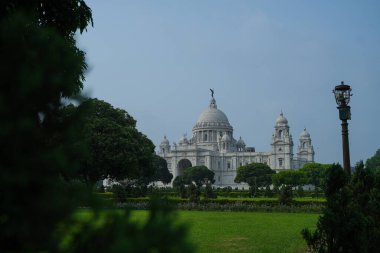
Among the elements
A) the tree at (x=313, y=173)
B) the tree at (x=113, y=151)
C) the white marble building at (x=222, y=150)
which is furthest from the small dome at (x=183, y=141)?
the tree at (x=113, y=151)

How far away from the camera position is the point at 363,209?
8.59 m

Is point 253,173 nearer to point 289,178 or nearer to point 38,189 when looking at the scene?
point 289,178

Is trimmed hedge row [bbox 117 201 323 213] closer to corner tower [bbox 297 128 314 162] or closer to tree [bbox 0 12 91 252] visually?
tree [bbox 0 12 91 252]

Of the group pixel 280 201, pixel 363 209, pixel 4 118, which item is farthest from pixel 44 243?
pixel 280 201

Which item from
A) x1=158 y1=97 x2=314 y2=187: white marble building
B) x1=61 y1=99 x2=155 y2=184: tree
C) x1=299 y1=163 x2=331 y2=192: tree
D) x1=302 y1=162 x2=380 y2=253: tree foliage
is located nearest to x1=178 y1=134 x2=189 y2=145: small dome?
x1=158 y1=97 x2=314 y2=187: white marble building

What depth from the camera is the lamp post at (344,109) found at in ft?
35.2

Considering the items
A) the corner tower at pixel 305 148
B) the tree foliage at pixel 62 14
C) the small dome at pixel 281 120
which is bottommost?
the tree foliage at pixel 62 14

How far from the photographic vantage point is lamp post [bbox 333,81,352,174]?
35.2ft

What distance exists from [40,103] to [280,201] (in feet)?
99.5

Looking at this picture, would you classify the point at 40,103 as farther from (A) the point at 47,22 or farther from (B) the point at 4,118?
(A) the point at 47,22

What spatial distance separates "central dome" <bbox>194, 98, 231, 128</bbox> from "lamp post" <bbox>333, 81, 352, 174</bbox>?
9724cm

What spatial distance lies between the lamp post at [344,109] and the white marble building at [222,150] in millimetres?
82556

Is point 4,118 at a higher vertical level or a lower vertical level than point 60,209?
higher

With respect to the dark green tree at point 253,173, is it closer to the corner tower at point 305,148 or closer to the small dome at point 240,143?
the corner tower at point 305,148
